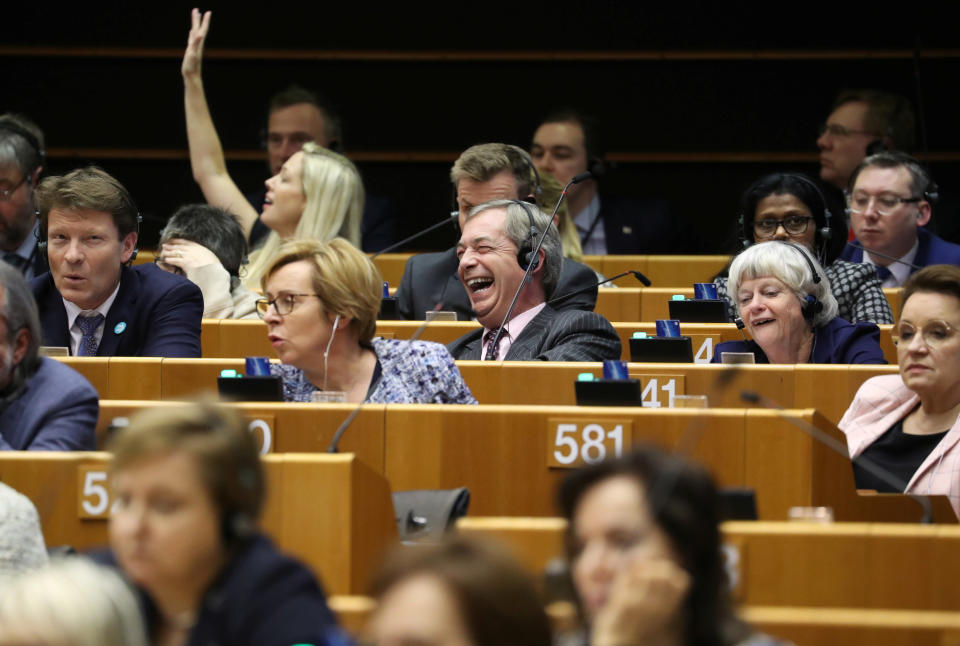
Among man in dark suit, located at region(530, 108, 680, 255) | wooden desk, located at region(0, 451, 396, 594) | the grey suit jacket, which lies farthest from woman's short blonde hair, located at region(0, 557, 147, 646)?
man in dark suit, located at region(530, 108, 680, 255)

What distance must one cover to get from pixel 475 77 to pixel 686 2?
40.5 inches

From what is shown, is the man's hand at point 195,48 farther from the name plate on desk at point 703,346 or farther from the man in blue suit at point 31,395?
the man in blue suit at point 31,395

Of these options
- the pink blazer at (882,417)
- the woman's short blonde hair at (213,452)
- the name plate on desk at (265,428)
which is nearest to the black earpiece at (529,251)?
the pink blazer at (882,417)

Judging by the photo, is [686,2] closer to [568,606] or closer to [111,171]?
[111,171]

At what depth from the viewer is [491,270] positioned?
3793 millimetres

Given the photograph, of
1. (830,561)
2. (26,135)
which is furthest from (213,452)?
(26,135)

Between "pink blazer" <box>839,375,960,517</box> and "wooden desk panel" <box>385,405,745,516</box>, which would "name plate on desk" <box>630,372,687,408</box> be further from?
"wooden desk panel" <box>385,405,745,516</box>

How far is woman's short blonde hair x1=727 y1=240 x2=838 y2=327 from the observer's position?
3.67m

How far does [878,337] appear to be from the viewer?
3.69 metres

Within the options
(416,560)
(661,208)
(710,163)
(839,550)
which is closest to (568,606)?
(416,560)

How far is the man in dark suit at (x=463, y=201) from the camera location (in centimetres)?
449

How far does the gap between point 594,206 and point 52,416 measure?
3.51m

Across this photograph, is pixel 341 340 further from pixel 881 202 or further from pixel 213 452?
pixel 881 202

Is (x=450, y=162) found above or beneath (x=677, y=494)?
above
